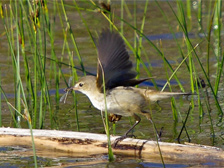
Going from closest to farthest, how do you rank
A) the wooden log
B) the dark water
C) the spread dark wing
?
the wooden log
the spread dark wing
the dark water

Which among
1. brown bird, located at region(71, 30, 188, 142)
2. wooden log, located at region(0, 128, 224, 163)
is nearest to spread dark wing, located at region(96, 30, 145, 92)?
brown bird, located at region(71, 30, 188, 142)

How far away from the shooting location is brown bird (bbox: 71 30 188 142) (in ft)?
15.0

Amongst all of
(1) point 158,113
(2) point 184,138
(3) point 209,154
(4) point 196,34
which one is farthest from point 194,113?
(4) point 196,34

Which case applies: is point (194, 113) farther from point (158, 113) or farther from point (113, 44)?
point (113, 44)

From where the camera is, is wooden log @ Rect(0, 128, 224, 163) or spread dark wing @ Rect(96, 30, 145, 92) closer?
wooden log @ Rect(0, 128, 224, 163)

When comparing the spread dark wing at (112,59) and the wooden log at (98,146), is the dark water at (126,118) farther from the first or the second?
the spread dark wing at (112,59)

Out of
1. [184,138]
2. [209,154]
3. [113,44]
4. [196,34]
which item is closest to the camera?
[209,154]

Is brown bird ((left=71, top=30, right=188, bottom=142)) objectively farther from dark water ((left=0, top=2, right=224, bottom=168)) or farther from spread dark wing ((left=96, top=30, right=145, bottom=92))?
dark water ((left=0, top=2, right=224, bottom=168))

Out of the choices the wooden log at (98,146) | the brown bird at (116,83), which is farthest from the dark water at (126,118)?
the brown bird at (116,83)

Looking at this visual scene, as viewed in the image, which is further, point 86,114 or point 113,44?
point 86,114

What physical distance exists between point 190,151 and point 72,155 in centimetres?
107

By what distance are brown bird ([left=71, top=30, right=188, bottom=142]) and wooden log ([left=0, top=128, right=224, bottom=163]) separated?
0.57 feet

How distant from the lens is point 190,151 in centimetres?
431

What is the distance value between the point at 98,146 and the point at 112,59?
760 millimetres
